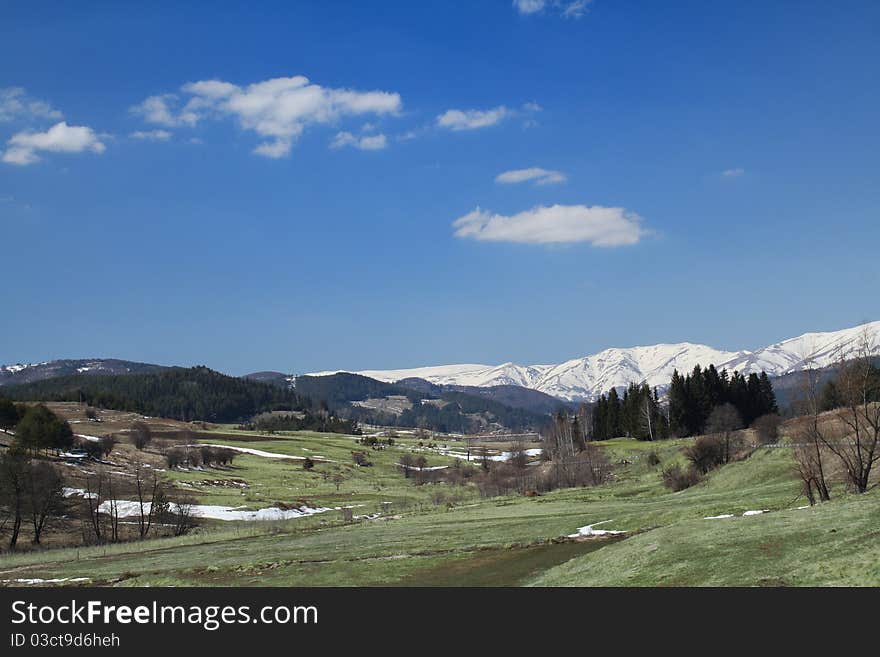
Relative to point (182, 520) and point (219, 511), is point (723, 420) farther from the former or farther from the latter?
point (182, 520)

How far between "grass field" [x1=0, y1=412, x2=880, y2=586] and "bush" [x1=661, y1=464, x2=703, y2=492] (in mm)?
1828

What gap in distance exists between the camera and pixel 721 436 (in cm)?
9431

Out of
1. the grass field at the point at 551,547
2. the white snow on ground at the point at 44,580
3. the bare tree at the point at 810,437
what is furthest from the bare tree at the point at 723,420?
the white snow on ground at the point at 44,580

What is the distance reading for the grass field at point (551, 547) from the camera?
88.2 feet

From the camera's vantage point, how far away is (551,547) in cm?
4272

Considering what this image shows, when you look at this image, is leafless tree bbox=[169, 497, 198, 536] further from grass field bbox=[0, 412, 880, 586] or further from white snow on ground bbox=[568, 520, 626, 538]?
white snow on ground bbox=[568, 520, 626, 538]

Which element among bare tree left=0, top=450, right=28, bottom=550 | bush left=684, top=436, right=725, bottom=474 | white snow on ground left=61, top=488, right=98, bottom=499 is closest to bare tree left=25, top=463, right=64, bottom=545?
bare tree left=0, top=450, right=28, bottom=550

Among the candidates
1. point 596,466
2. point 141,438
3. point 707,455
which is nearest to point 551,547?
point 707,455

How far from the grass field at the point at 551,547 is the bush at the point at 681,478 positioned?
1828 mm

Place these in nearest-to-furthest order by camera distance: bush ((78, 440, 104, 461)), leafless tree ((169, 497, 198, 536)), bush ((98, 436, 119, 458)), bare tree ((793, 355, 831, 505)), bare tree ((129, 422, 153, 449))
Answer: bare tree ((793, 355, 831, 505))
leafless tree ((169, 497, 198, 536))
bush ((78, 440, 104, 461))
bush ((98, 436, 119, 458))
bare tree ((129, 422, 153, 449))

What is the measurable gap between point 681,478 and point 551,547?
142 feet

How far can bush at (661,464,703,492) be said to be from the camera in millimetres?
79125
